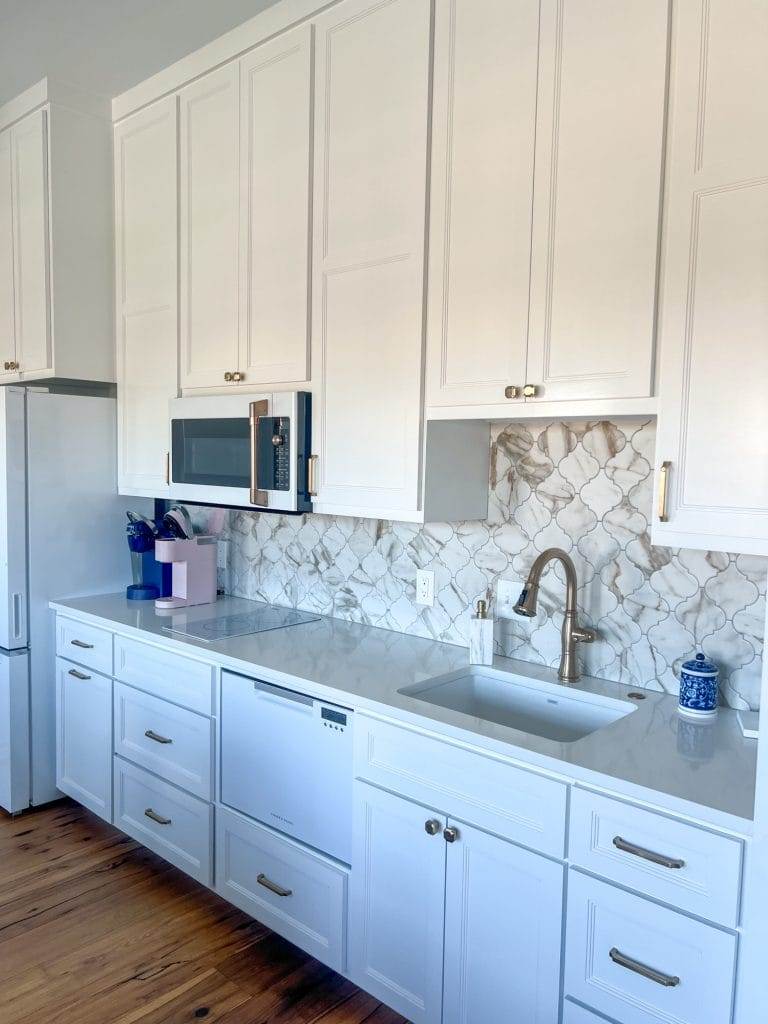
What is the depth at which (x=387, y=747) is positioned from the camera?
1869mm

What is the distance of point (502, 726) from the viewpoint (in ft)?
5.72

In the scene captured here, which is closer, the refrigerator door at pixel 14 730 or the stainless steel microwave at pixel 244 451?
the stainless steel microwave at pixel 244 451

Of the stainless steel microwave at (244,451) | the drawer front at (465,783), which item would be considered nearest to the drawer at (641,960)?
the drawer front at (465,783)

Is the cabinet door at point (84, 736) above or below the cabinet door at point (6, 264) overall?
below

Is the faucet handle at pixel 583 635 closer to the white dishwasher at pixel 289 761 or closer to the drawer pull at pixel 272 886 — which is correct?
the white dishwasher at pixel 289 761

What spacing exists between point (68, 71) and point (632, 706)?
116 inches

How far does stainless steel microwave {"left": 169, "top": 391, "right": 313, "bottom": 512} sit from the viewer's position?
7.86 ft

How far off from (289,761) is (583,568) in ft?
3.13

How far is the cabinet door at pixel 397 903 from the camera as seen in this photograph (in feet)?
5.86

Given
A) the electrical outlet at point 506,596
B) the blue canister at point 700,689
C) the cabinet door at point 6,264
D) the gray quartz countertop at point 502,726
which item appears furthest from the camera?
the cabinet door at point 6,264

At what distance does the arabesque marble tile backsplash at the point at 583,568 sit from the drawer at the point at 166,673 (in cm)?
59

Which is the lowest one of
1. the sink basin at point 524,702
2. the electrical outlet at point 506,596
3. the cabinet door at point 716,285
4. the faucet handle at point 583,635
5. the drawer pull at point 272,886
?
the drawer pull at point 272,886

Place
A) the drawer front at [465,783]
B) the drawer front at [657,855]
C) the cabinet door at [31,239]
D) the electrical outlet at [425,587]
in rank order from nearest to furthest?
the drawer front at [657,855] < the drawer front at [465,783] < the electrical outlet at [425,587] < the cabinet door at [31,239]

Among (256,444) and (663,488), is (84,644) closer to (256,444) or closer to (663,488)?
(256,444)
